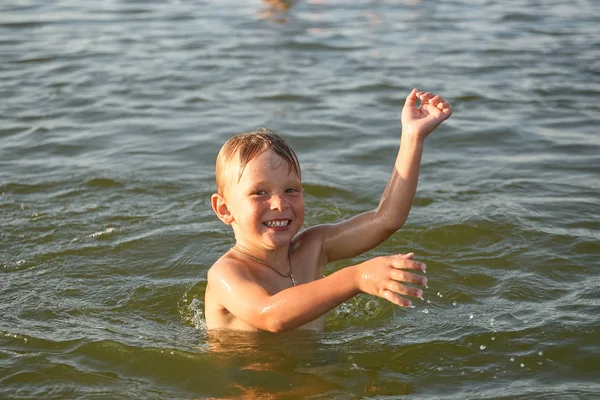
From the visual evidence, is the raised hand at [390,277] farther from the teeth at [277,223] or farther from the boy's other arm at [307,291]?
the teeth at [277,223]

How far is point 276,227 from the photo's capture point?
4242 millimetres

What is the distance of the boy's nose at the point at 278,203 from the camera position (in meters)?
4.16

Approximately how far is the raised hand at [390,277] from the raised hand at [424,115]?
92 cm

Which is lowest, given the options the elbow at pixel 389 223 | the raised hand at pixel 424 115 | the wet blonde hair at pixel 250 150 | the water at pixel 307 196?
the water at pixel 307 196

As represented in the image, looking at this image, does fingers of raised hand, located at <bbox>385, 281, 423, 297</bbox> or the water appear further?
the water

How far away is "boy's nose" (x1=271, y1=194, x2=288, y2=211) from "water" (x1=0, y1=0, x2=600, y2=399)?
0.68 metres

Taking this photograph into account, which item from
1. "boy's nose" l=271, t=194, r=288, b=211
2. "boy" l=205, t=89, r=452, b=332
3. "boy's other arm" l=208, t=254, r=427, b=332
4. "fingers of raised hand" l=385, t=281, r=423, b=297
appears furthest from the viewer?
"boy's nose" l=271, t=194, r=288, b=211

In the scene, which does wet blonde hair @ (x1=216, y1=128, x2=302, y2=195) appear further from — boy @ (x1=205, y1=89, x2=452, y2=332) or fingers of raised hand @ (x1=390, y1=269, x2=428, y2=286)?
fingers of raised hand @ (x1=390, y1=269, x2=428, y2=286)

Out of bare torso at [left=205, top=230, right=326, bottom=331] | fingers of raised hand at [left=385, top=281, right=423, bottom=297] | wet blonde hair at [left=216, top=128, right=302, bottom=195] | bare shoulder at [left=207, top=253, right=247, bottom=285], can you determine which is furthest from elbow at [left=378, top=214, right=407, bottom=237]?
fingers of raised hand at [left=385, top=281, right=423, bottom=297]

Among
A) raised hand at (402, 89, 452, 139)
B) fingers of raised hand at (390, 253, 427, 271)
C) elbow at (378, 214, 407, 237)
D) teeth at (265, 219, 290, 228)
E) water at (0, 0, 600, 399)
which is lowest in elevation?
water at (0, 0, 600, 399)

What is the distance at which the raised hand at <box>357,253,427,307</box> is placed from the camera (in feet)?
11.1

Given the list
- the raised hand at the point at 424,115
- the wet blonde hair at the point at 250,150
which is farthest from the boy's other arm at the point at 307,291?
the raised hand at the point at 424,115

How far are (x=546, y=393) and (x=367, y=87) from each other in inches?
243

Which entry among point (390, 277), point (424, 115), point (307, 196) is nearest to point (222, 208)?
point (424, 115)
